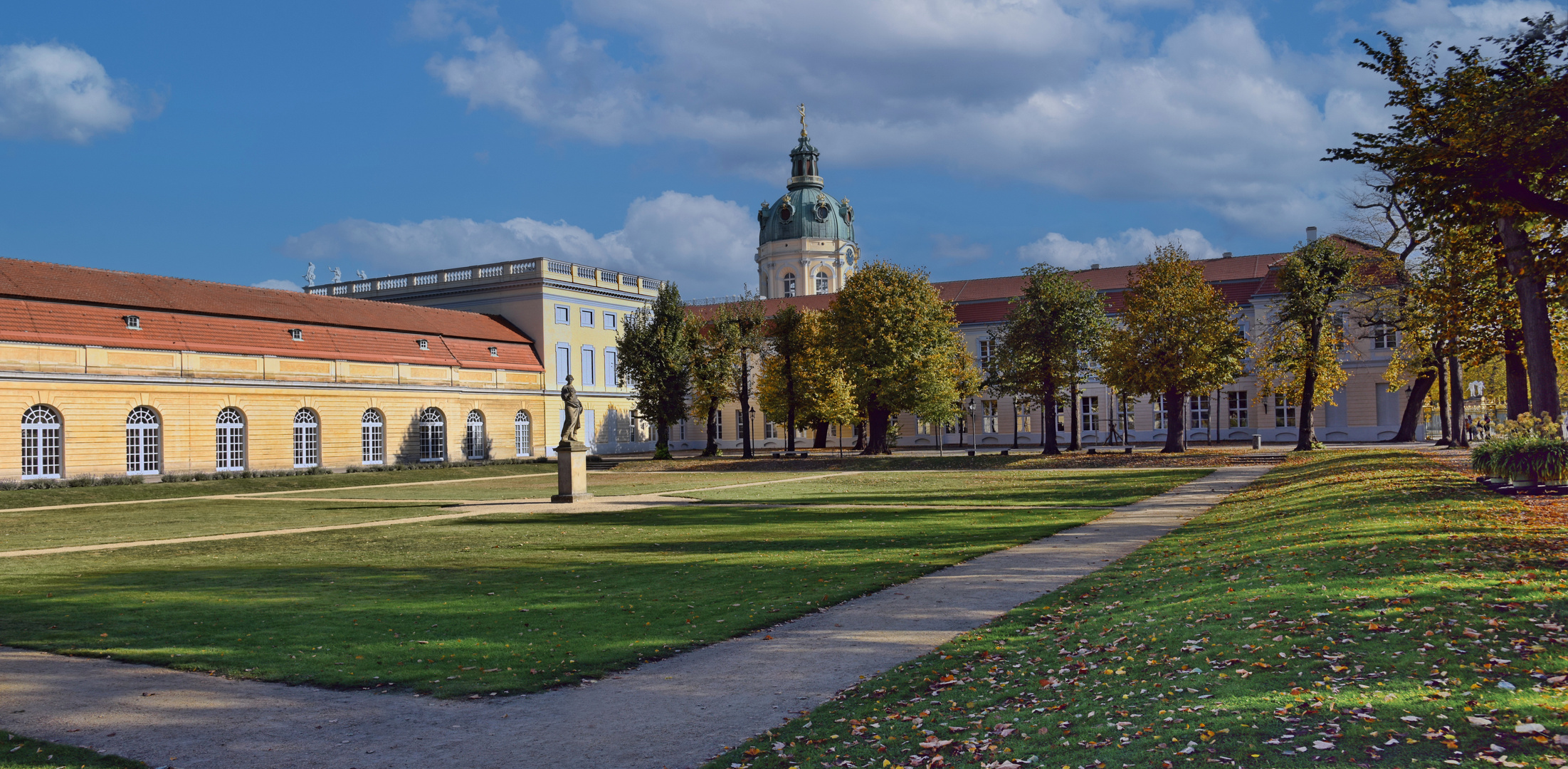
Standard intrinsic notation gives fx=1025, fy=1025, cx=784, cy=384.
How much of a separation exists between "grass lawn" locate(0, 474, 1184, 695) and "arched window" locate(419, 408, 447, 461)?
35936 mm

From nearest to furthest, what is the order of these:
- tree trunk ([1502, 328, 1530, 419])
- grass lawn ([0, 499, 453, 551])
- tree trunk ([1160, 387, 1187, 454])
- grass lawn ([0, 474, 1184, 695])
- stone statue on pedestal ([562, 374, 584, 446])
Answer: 1. grass lawn ([0, 474, 1184, 695])
2. grass lawn ([0, 499, 453, 551])
3. tree trunk ([1502, 328, 1530, 419])
4. stone statue on pedestal ([562, 374, 584, 446])
5. tree trunk ([1160, 387, 1187, 454])

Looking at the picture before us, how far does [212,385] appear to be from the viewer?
45250mm

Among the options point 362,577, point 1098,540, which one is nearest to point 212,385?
point 362,577

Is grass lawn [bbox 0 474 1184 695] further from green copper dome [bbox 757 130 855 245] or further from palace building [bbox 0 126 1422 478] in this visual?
green copper dome [bbox 757 130 855 245]

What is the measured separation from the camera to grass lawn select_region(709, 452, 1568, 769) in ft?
16.9

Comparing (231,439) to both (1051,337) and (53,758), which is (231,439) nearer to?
(1051,337)

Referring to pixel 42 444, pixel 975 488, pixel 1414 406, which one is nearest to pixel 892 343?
pixel 975 488

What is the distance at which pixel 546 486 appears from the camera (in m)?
38.7

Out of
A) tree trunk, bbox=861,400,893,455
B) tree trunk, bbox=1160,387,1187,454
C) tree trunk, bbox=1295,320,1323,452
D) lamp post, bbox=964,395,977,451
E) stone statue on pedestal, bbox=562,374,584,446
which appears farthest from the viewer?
lamp post, bbox=964,395,977,451

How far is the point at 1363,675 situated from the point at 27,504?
39.4 meters

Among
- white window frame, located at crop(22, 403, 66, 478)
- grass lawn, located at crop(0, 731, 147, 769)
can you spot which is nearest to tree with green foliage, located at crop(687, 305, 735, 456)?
white window frame, located at crop(22, 403, 66, 478)

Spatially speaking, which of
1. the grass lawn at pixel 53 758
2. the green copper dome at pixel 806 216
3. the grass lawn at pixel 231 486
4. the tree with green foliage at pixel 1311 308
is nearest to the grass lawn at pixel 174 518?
the grass lawn at pixel 231 486

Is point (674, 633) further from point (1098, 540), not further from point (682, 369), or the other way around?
point (682, 369)

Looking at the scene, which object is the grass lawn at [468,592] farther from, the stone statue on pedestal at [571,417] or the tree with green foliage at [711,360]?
the tree with green foliage at [711,360]
